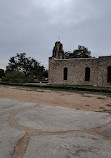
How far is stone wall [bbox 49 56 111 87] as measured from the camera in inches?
746

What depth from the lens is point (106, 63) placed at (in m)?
18.8

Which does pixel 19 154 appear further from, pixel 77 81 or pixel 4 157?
pixel 77 81

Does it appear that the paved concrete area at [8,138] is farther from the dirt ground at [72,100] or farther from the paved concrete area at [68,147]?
the dirt ground at [72,100]

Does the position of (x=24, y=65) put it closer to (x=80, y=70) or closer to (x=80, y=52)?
(x=80, y=52)

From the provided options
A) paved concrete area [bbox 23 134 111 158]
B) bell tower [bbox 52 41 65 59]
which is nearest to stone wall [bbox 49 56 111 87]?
bell tower [bbox 52 41 65 59]

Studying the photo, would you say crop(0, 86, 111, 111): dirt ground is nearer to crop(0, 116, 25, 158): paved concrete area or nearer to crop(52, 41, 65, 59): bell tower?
crop(0, 116, 25, 158): paved concrete area

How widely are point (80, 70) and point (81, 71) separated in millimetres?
234

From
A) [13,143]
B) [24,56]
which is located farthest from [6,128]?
[24,56]

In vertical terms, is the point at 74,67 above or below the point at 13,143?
above

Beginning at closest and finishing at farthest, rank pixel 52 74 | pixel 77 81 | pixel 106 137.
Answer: pixel 106 137
pixel 77 81
pixel 52 74

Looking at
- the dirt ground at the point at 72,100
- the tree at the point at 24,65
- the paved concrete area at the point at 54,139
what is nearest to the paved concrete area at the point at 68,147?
the paved concrete area at the point at 54,139

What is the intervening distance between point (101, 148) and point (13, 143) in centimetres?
135

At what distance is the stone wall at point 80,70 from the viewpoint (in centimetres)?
1894

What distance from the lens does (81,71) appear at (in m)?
21.1
